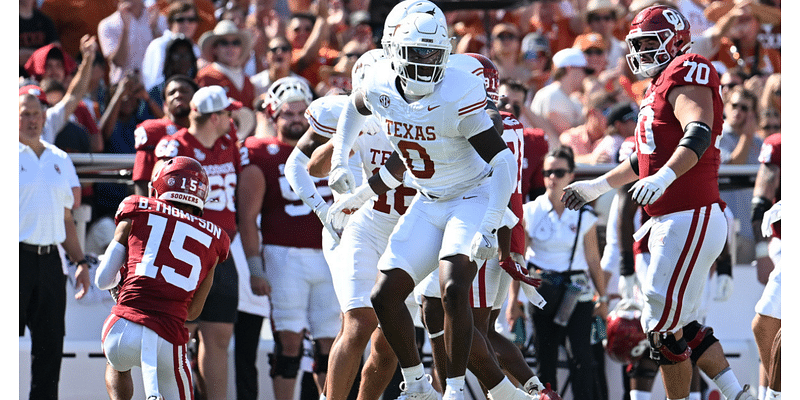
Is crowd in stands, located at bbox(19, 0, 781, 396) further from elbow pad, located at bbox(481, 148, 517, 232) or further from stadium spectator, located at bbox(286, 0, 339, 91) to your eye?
elbow pad, located at bbox(481, 148, 517, 232)

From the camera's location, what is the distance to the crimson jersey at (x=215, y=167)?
23.0ft

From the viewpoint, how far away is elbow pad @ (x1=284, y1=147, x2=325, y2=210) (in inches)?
236

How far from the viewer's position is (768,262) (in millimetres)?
8367

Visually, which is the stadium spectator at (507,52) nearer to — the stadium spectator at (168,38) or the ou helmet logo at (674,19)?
the stadium spectator at (168,38)

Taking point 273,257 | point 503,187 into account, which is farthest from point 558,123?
point 503,187

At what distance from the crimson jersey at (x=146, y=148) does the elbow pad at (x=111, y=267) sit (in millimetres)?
1557

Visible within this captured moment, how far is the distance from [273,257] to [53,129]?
203 cm

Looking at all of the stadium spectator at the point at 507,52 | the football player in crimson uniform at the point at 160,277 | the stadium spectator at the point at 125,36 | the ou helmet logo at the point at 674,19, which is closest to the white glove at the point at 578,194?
the ou helmet logo at the point at 674,19

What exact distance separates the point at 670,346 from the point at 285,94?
127 inches

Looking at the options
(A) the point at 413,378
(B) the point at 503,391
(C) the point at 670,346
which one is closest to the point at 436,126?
(A) the point at 413,378

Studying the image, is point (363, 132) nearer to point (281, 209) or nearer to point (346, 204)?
point (346, 204)

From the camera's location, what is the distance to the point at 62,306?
23.1 feet

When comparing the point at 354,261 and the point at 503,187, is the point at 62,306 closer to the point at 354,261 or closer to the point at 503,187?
the point at 354,261

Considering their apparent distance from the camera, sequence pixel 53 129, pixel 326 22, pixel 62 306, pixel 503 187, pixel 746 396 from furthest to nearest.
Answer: pixel 326 22
pixel 53 129
pixel 62 306
pixel 746 396
pixel 503 187
